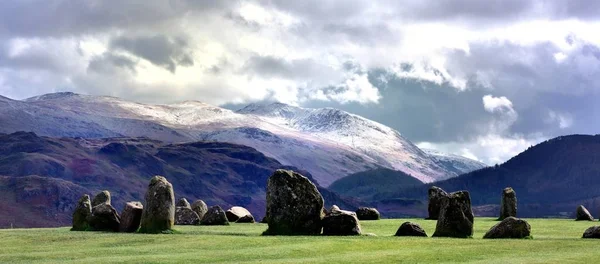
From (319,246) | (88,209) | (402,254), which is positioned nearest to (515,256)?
(402,254)

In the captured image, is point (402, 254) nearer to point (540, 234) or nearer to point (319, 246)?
point (319, 246)

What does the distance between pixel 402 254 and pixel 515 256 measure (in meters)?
4.98

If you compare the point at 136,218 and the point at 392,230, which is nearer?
the point at 136,218

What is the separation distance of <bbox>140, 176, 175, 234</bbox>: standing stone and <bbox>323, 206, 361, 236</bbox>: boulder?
993 cm

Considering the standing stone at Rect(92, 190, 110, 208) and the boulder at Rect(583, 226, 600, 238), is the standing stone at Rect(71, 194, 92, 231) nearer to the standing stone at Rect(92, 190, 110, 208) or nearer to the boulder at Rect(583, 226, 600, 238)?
the standing stone at Rect(92, 190, 110, 208)

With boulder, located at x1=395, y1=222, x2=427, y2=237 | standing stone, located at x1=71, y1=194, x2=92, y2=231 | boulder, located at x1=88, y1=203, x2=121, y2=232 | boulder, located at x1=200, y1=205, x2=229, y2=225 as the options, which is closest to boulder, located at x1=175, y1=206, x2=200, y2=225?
boulder, located at x1=200, y1=205, x2=229, y2=225

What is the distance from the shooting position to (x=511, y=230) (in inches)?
1896

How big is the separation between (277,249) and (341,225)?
34.9 ft

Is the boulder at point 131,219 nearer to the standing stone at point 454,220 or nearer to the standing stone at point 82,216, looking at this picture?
the standing stone at point 82,216

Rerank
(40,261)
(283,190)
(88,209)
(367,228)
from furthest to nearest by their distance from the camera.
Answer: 1. (367,228)
2. (88,209)
3. (283,190)
4. (40,261)

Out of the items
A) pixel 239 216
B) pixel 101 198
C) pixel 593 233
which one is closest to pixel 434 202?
pixel 239 216

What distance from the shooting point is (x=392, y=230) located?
59750mm

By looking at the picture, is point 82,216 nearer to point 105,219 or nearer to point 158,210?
point 105,219

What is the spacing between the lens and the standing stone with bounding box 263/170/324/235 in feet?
169
